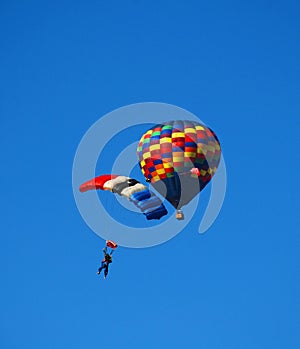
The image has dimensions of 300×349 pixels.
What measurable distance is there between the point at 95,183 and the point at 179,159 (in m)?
5.53

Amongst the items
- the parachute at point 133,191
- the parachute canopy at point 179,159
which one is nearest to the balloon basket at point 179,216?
the parachute canopy at point 179,159

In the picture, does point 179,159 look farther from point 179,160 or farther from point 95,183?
point 95,183

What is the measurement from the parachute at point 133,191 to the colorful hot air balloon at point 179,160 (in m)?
4.09

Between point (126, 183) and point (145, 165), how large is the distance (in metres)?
5.20

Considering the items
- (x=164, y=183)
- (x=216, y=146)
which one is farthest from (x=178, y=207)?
(x=216, y=146)

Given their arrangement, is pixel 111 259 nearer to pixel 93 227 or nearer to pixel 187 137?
pixel 93 227

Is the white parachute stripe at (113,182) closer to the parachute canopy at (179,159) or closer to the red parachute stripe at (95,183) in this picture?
the red parachute stripe at (95,183)

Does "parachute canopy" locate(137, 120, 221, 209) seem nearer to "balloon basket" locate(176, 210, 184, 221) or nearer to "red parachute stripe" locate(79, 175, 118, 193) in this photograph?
"balloon basket" locate(176, 210, 184, 221)

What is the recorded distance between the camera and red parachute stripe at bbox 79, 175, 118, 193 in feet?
135

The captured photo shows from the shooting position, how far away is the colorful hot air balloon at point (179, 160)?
44.4 metres

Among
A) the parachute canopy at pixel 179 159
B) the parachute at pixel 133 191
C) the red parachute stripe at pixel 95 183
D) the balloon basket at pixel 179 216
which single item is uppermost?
the parachute canopy at pixel 179 159

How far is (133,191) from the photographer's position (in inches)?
1571

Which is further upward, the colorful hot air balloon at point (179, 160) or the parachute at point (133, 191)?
the colorful hot air balloon at point (179, 160)

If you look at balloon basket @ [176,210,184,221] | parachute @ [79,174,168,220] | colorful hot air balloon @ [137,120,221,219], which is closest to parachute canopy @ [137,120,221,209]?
colorful hot air balloon @ [137,120,221,219]
